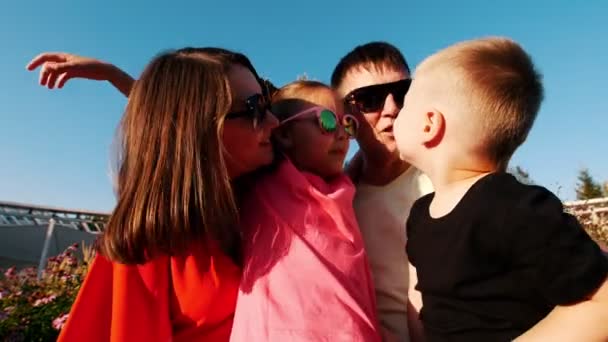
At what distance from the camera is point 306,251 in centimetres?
153

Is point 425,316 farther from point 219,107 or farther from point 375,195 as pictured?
point 219,107

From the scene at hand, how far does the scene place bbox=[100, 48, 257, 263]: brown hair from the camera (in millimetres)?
1573

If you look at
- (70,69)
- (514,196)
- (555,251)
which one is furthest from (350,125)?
(70,69)

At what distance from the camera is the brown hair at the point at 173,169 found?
157 centimetres

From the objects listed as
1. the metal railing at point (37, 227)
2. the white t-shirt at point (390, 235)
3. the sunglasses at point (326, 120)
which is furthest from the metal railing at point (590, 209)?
the metal railing at point (37, 227)

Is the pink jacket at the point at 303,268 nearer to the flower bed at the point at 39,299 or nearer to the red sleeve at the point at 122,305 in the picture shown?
the red sleeve at the point at 122,305

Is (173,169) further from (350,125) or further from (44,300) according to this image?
(44,300)

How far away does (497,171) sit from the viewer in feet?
4.37

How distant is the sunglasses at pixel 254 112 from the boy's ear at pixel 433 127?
72 centimetres

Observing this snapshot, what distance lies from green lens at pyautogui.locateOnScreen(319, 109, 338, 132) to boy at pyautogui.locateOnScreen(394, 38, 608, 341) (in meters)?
0.45

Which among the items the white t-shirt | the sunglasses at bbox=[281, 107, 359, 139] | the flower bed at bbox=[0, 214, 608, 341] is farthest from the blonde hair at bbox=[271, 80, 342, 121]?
the flower bed at bbox=[0, 214, 608, 341]

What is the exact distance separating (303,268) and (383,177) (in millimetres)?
881

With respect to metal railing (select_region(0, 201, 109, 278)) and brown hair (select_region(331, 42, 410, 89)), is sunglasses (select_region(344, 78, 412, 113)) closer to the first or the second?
brown hair (select_region(331, 42, 410, 89))

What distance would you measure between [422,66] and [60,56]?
5.75ft
